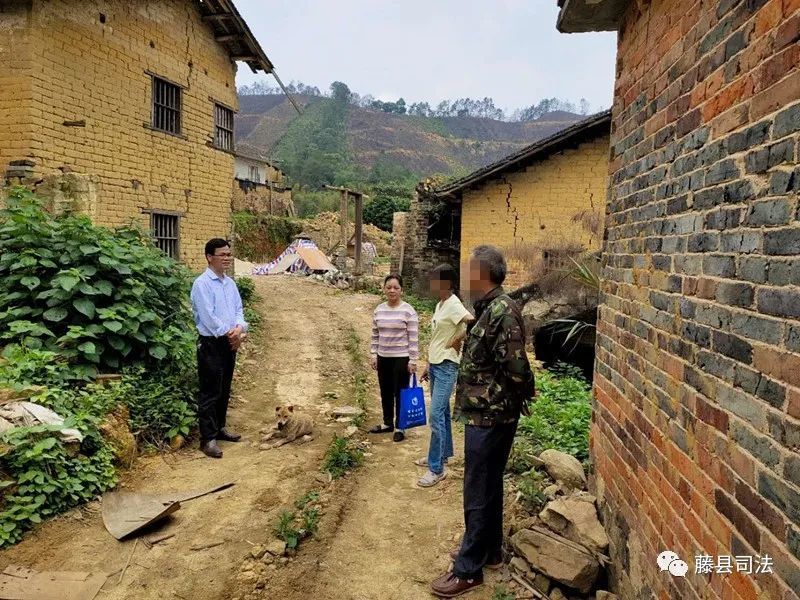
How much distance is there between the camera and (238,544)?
→ 3.31 meters

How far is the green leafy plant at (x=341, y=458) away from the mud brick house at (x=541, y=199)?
25.8ft

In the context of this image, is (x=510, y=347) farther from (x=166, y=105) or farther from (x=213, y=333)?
(x=166, y=105)

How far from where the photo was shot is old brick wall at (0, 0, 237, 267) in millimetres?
7840

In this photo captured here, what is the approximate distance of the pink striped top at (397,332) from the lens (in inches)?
196

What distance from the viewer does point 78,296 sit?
16.2ft

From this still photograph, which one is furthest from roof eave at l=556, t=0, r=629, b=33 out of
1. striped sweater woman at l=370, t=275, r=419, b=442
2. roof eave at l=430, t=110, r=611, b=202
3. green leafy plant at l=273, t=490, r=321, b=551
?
roof eave at l=430, t=110, r=611, b=202

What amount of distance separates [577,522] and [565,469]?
73 centimetres

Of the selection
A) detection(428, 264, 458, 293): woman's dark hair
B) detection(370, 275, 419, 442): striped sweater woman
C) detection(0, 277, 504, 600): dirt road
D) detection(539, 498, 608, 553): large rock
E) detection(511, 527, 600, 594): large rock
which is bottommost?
detection(0, 277, 504, 600): dirt road

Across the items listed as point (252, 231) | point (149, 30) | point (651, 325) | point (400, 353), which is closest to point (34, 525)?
point (400, 353)

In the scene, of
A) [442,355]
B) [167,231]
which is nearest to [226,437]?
[442,355]

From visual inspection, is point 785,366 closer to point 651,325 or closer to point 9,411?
point 651,325

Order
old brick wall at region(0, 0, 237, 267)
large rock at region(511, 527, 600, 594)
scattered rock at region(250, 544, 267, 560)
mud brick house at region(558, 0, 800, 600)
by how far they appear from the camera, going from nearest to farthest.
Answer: mud brick house at region(558, 0, 800, 600) → large rock at region(511, 527, 600, 594) → scattered rock at region(250, 544, 267, 560) → old brick wall at region(0, 0, 237, 267)

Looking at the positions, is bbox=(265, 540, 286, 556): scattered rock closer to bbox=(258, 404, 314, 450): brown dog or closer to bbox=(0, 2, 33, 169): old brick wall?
bbox=(258, 404, 314, 450): brown dog

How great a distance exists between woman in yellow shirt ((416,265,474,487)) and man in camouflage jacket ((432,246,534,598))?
986 mm
